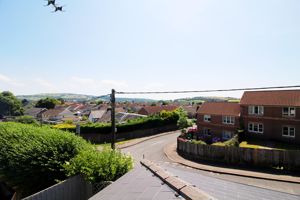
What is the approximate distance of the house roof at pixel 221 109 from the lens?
4531cm

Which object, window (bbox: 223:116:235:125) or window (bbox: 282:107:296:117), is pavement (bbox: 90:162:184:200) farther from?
window (bbox: 223:116:235:125)

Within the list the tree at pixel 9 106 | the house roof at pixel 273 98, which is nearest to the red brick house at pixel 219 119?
the house roof at pixel 273 98

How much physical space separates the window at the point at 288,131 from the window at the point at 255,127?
10.4ft

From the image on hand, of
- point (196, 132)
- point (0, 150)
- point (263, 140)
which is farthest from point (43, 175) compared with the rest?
point (196, 132)

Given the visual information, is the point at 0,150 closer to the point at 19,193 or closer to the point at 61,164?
the point at 19,193

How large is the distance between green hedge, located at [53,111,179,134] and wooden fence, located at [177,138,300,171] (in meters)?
19.0

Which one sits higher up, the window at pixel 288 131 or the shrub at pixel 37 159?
the shrub at pixel 37 159

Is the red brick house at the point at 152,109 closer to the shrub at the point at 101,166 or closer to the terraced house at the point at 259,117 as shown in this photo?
the terraced house at the point at 259,117

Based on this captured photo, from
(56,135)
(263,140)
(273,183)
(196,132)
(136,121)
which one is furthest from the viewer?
Result: (136,121)

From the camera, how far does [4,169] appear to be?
16.0m

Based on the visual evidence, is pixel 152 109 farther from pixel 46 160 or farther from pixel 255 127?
pixel 46 160

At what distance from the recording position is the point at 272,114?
40125 millimetres

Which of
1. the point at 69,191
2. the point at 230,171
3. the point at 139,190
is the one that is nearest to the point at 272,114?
the point at 230,171

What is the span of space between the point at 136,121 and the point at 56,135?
135ft
